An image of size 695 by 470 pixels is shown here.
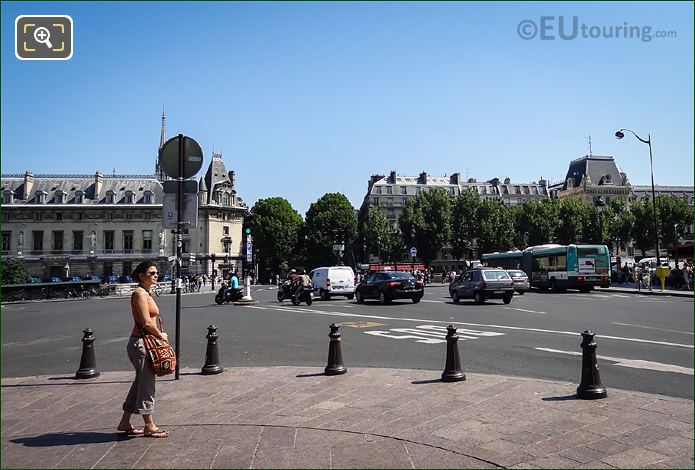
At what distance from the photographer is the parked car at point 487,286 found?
23.8 metres

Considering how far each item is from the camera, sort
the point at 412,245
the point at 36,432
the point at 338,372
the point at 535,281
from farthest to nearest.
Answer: the point at 412,245
the point at 535,281
the point at 338,372
the point at 36,432

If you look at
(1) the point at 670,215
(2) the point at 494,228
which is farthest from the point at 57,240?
(1) the point at 670,215

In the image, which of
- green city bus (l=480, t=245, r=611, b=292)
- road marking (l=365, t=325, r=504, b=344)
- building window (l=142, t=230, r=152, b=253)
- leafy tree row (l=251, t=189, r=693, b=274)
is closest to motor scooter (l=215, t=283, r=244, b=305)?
road marking (l=365, t=325, r=504, b=344)

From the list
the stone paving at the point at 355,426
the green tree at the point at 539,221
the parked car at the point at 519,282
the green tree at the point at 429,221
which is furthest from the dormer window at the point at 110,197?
the stone paving at the point at 355,426

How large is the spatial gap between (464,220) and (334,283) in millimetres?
57758

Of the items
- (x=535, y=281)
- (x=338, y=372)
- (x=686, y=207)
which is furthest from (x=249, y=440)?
(x=686, y=207)

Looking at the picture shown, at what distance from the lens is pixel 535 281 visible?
3806cm

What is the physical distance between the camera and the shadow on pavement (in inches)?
201

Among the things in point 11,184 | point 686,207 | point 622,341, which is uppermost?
point 11,184

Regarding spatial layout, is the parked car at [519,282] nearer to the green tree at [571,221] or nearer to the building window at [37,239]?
the green tree at [571,221]

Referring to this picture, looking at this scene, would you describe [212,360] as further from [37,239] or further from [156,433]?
[37,239]

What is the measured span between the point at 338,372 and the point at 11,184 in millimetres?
97342

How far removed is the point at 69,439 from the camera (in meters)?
5.25

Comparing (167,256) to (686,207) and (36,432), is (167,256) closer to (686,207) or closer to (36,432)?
(686,207)
